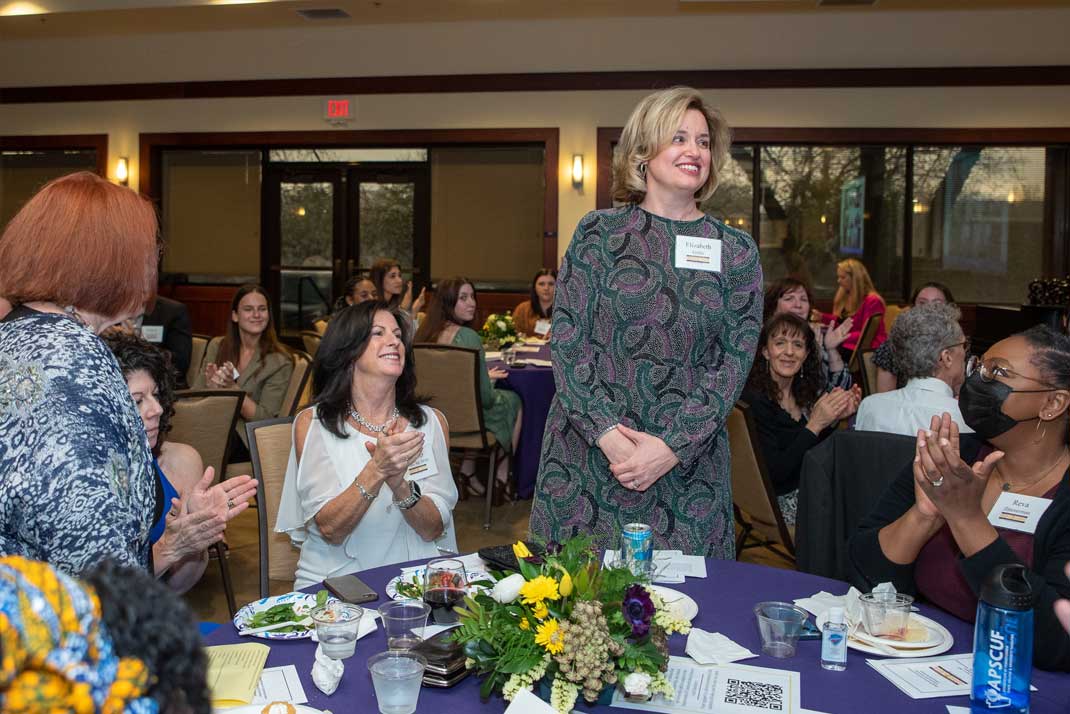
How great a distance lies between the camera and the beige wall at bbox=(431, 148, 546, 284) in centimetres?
1117

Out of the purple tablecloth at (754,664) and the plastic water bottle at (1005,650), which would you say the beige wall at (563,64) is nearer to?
the purple tablecloth at (754,664)

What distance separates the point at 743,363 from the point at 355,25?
32.1ft

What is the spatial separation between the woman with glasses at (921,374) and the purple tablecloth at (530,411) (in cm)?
254

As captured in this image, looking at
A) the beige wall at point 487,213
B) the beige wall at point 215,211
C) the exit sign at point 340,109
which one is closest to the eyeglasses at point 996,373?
the beige wall at point 487,213

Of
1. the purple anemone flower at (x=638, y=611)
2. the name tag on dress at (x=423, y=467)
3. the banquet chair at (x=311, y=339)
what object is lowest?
the name tag on dress at (x=423, y=467)

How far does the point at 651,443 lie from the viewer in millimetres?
2230

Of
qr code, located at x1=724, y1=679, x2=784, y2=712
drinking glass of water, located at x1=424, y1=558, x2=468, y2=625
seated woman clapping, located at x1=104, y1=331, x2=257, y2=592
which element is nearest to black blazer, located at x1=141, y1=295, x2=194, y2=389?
seated woman clapping, located at x1=104, y1=331, x2=257, y2=592

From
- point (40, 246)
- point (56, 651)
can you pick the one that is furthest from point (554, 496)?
point (56, 651)

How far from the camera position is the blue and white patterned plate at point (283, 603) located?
5.42 feet

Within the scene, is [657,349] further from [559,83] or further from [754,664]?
[559,83]

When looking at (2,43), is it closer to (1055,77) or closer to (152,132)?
(152,132)

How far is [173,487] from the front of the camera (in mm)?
2908

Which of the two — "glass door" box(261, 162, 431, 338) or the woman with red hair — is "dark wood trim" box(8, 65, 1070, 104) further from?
the woman with red hair

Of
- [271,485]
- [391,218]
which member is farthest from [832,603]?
[391,218]
